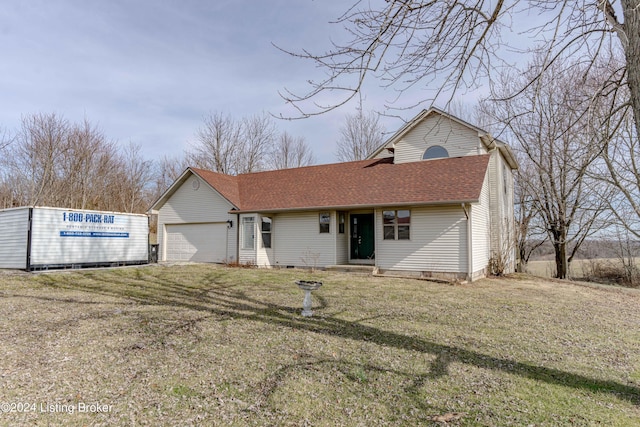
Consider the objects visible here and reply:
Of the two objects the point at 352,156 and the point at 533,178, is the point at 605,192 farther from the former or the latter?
the point at 352,156

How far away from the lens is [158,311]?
6973 mm

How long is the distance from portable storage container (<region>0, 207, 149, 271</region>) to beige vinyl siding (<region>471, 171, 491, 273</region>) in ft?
49.4

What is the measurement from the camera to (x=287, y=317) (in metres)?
6.68

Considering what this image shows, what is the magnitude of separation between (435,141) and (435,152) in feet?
1.60

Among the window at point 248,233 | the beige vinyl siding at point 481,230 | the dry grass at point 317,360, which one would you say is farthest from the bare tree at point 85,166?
the beige vinyl siding at point 481,230

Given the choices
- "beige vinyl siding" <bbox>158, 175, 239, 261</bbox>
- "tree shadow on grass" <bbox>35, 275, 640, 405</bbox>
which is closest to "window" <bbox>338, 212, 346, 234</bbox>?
"beige vinyl siding" <bbox>158, 175, 239, 261</bbox>

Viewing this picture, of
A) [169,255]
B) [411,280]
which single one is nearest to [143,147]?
[169,255]

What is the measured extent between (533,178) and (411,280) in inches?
528

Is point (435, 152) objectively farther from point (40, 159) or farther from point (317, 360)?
point (40, 159)

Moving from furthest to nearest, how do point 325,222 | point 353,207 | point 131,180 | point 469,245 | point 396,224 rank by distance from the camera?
point 131,180
point 325,222
point 353,207
point 396,224
point 469,245

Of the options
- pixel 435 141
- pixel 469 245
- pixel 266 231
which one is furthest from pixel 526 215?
pixel 266 231

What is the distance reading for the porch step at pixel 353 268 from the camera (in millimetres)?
13697

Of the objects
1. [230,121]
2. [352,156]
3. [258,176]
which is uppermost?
[230,121]

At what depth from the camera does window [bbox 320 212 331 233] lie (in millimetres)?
15164
